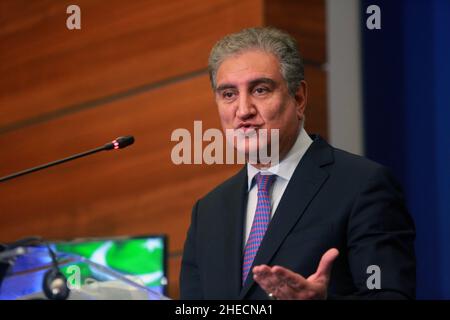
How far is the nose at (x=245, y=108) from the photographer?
2.06 m

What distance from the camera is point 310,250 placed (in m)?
1.91

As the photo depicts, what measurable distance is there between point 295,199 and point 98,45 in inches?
116

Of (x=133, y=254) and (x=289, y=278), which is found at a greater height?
(x=289, y=278)

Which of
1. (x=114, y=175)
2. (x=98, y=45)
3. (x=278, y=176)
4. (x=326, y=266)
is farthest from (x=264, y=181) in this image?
(x=98, y=45)

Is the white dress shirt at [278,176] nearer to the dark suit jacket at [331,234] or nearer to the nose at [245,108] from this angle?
the dark suit jacket at [331,234]

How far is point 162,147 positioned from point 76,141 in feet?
2.05

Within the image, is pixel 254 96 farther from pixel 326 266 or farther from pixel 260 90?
pixel 326 266

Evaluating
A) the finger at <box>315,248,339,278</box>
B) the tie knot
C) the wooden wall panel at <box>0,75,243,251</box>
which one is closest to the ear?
the tie knot

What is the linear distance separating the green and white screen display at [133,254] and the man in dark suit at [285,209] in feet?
5.39

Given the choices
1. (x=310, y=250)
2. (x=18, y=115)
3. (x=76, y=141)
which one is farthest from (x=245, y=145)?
(x=18, y=115)

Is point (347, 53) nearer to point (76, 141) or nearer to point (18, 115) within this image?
point (76, 141)

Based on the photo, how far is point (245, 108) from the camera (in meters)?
2.07

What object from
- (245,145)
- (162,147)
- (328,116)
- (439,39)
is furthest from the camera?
(162,147)

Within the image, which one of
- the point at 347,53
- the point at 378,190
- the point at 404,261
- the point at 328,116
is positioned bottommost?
the point at 404,261
